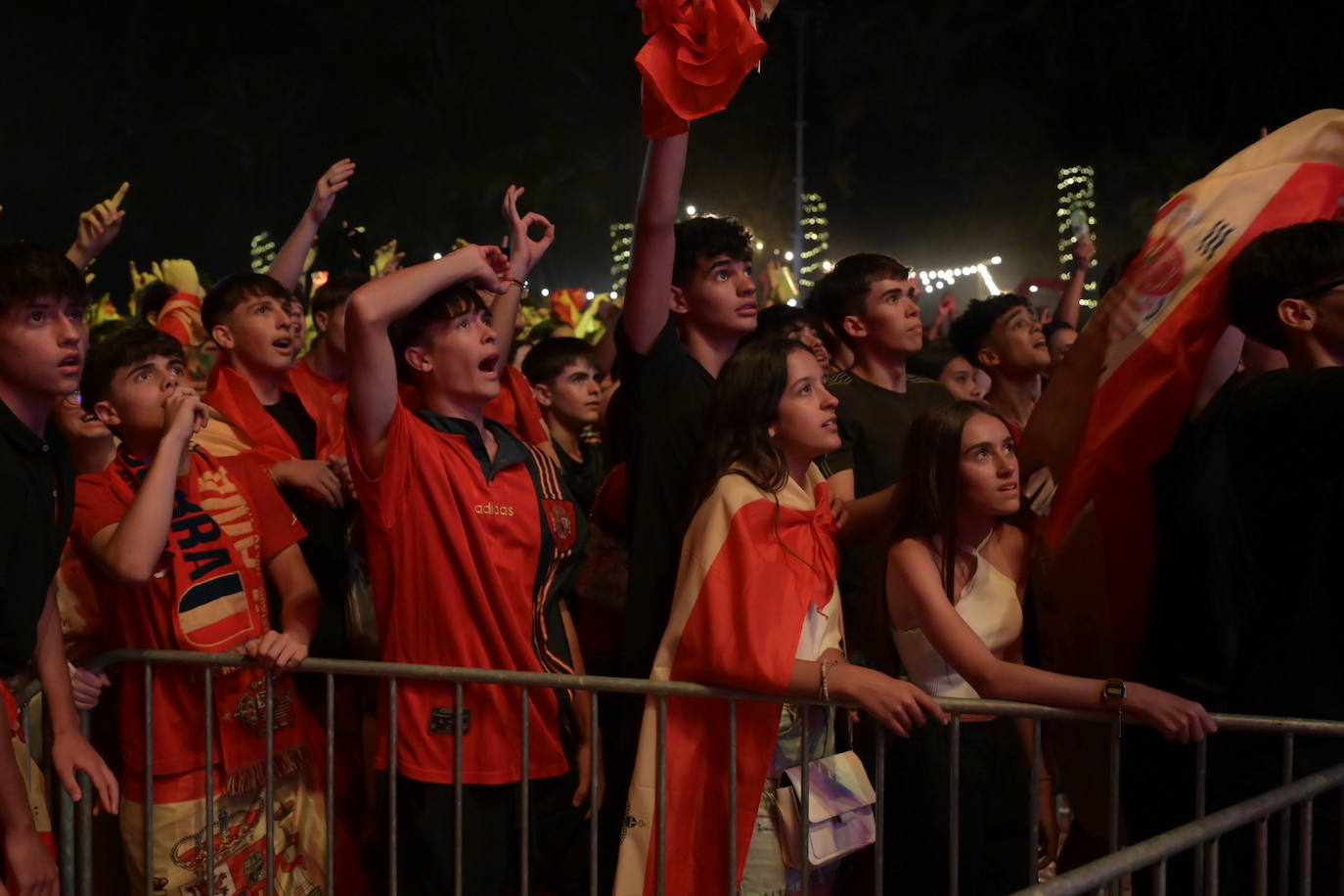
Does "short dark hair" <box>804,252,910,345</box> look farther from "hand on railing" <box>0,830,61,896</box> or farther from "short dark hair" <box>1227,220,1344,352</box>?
"hand on railing" <box>0,830,61,896</box>

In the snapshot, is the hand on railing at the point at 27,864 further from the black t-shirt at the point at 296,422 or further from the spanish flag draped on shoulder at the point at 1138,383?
the spanish flag draped on shoulder at the point at 1138,383

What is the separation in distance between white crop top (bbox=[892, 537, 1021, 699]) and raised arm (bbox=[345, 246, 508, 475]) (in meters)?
1.27

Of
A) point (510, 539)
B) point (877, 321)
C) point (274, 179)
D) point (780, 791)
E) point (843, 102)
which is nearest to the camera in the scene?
point (780, 791)

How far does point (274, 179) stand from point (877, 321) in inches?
923

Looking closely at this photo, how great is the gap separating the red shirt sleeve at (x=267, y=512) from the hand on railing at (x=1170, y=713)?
2096mm

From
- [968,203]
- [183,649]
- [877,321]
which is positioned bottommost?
[183,649]

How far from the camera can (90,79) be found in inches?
886

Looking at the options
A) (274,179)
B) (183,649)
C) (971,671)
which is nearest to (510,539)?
(183,649)

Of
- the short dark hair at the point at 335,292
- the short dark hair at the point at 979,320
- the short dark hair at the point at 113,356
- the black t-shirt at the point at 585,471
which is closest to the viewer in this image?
the short dark hair at the point at 113,356

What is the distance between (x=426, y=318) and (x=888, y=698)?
145 cm

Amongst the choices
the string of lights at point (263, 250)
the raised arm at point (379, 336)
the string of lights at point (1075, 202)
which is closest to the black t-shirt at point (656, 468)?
the raised arm at point (379, 336)

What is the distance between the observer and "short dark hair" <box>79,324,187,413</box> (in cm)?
342

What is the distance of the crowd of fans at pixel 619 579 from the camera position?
103 inches

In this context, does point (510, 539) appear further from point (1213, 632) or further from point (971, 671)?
point (1213, 632)
